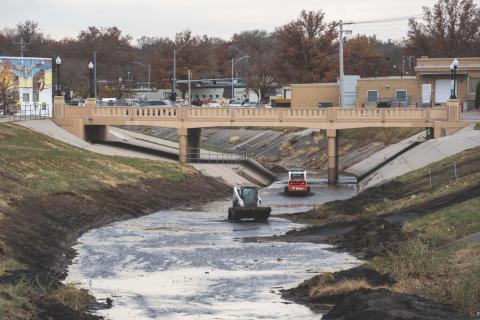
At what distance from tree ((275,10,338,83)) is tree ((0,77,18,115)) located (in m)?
58.2

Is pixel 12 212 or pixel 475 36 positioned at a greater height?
pixel 475 36

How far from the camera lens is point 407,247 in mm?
34812

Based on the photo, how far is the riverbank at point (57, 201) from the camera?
2977 cm

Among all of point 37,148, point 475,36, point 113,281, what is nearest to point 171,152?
point 37,148

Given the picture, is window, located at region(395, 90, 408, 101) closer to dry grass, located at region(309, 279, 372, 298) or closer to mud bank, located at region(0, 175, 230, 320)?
mud bank, located at region(0, 175, 230, 320)

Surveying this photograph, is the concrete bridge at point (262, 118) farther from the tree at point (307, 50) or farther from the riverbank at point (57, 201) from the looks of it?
the tree at point (307, 50)

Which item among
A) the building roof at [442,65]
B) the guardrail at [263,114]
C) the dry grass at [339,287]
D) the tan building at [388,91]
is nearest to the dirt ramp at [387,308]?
the dry grass at [339,287]

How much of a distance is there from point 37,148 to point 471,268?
146ft

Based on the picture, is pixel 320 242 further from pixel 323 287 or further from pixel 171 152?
pixel 171 152

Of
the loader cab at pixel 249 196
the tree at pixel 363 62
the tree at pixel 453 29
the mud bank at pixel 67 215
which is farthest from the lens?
the tree at pixel 363 62

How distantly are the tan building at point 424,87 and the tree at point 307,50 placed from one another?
119ft

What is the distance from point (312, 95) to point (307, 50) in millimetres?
36723

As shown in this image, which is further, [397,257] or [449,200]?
[449,200]

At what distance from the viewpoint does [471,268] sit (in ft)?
101
